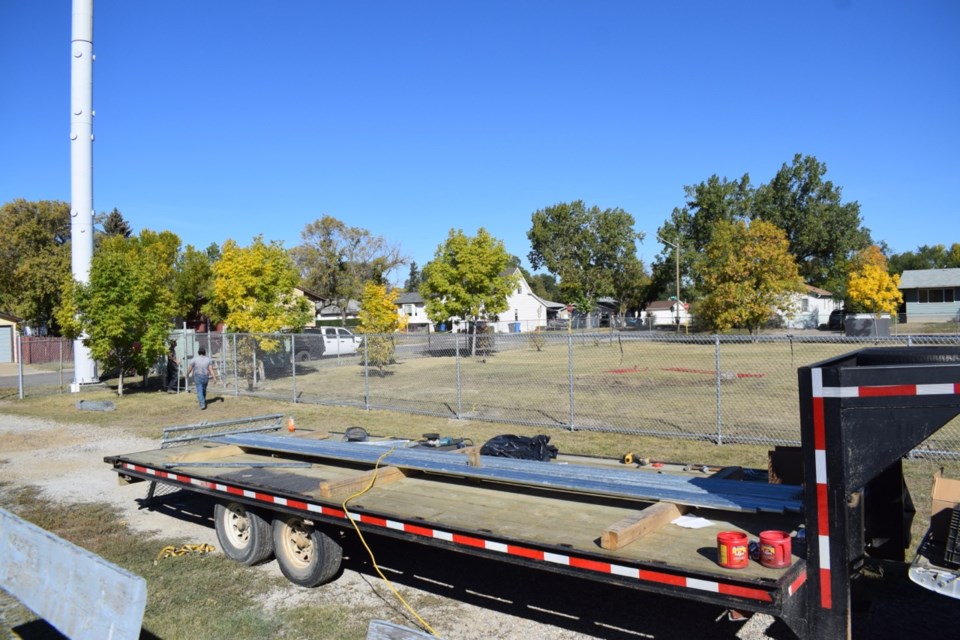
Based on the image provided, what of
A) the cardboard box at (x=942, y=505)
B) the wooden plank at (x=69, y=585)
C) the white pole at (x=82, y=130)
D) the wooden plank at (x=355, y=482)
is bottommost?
the wooden plank at (x=69, y=585)

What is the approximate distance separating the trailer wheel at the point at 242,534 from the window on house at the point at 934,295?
6547 centimetres

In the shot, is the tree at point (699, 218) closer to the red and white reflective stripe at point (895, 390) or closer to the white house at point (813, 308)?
the white house at point (813, 308)

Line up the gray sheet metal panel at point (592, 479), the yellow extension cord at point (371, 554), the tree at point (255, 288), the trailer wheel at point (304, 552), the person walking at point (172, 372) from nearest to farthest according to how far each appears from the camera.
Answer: the gray sheet metal panel at point (592, 479)
the yellow extension cord at point (371, 554)
the trailer wheel at point (304, 552)
the person walking at point (172, 372)
the tree at point (255, 288)

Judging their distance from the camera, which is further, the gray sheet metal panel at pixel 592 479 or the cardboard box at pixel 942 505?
the gray sheet metal panel at pixel 592 479

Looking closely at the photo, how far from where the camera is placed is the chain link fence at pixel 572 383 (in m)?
12.3

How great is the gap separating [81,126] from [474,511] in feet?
83.5

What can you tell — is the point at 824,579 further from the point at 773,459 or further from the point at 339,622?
the point at 339,622

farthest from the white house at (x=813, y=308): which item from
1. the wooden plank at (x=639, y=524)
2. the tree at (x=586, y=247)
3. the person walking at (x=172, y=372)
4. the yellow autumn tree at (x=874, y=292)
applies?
the wooden plank at (x=639, y=524)

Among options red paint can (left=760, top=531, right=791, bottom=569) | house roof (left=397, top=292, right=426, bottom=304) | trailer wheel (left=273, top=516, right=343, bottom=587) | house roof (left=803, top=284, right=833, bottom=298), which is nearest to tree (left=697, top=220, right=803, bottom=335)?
trailer wheel (left=273, top=516, right=343, bottom=587)

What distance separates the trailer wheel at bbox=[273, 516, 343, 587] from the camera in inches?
220

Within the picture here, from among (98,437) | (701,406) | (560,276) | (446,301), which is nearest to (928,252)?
(560,276)

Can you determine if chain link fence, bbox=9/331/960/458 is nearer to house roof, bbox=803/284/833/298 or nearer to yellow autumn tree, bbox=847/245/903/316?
yellow autumn tree, bbox=847/245/903/316

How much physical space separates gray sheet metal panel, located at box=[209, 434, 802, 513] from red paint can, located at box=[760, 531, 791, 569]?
3.11 ft

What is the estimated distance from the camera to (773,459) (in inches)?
224
